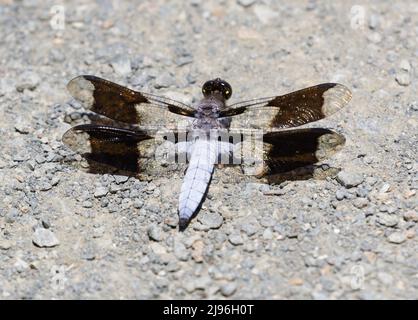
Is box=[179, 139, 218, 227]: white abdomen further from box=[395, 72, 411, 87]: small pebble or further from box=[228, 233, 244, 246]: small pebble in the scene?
box=[395, 72, 411, 87]: small pebble

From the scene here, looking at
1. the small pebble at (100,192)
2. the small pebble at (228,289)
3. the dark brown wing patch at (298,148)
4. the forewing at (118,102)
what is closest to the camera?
the small pebble at (228,289)

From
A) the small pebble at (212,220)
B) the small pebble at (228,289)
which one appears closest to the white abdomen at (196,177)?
the small pebble at (212,220)

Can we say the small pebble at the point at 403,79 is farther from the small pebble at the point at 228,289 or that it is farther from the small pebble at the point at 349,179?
the small pebble at the point at 228,289

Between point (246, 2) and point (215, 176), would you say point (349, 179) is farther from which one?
point (246, 2)

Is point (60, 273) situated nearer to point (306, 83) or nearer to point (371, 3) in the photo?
point (306, 83)

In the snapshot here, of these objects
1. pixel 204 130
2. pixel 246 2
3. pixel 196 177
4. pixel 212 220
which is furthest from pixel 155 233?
pixel 246 2

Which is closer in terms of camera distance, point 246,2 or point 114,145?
point 114,145

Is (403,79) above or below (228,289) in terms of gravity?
above

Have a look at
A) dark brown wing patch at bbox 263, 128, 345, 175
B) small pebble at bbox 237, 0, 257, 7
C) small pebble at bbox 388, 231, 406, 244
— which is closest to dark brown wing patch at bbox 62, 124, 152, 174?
dark brown wing patch at bbox 263, 128, 345, 175
